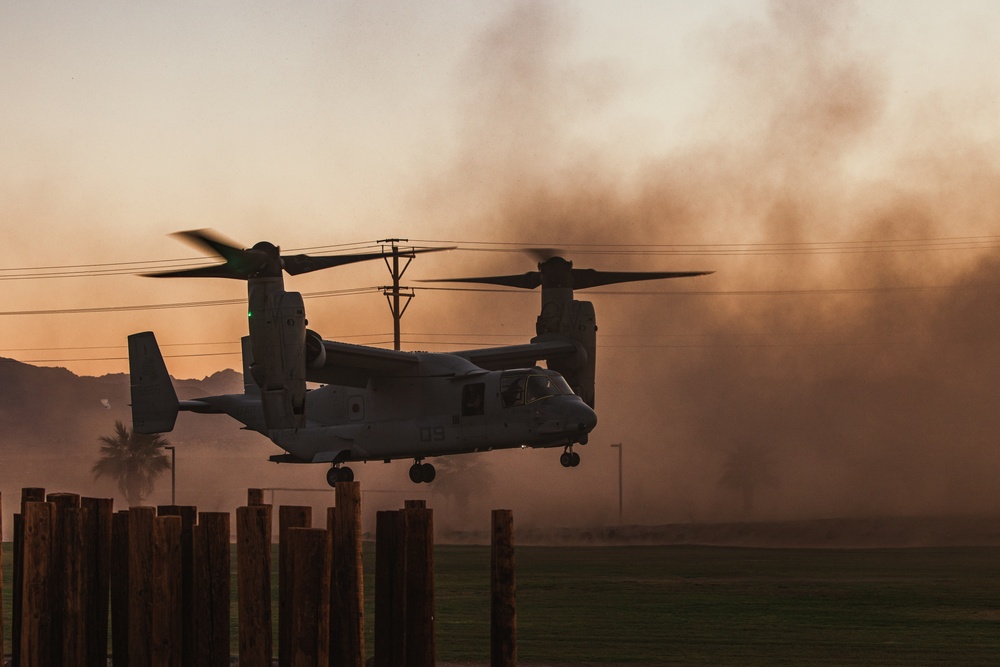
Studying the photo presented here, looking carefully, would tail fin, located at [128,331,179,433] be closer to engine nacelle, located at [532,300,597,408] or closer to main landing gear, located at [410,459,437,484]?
main landing gear, located at [410,459,437,484]

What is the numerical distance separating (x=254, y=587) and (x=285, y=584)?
1.17ft

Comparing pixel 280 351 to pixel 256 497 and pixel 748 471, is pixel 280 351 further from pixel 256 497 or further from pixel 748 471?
pixel 748 471

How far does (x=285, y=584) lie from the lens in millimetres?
17062

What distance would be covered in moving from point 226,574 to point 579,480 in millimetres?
125769

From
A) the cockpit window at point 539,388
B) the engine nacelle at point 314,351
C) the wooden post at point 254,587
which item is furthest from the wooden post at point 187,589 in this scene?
the cockpit window at point 539,388

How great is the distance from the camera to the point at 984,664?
22359 mm

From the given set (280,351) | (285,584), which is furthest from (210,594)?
(280,351)

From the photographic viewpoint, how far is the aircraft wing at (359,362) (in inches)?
1736

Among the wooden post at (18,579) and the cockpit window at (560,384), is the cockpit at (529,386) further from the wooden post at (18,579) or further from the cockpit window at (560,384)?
the wooden post at (18,579)

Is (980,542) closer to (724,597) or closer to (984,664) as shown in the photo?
(724,597)

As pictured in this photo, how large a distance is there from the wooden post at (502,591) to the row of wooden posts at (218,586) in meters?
0.02

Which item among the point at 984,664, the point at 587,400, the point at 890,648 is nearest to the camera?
the point at 984,664

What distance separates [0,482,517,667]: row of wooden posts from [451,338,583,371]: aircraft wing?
30322mm

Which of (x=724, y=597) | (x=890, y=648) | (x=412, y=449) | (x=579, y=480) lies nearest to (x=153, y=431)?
(x=412, y=449)
